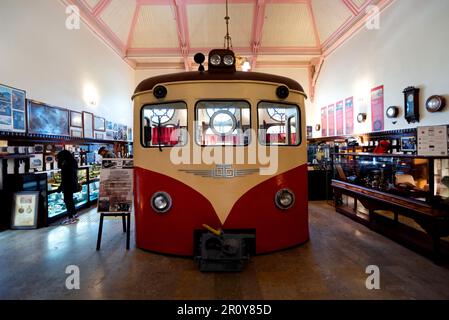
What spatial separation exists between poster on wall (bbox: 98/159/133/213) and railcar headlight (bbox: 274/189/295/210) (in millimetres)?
2100

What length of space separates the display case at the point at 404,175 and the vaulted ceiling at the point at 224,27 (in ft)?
16.7

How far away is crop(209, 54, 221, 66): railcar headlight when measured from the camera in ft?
11.0

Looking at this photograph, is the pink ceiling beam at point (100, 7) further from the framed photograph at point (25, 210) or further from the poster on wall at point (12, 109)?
the framed photograph at point (25, 210)

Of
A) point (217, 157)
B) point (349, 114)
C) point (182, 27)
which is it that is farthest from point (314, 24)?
point (217, 157)

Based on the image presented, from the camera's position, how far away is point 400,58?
5.98m

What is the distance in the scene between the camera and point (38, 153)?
17.4 feet

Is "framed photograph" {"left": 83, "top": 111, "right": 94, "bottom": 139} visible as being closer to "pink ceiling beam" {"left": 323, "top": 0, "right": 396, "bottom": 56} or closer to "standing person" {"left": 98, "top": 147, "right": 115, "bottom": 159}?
"standing person" {"left": 98, "top": 147, "right": 115, "bottom": 159}

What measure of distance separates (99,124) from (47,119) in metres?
2.37

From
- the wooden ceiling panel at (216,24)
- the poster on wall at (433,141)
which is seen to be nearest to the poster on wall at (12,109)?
the wooden ceiling panel at (216,24)

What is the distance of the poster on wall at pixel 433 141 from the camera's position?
3781mm

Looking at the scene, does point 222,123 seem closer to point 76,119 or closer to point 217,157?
point 217,157

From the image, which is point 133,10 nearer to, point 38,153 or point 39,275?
point 38,153
